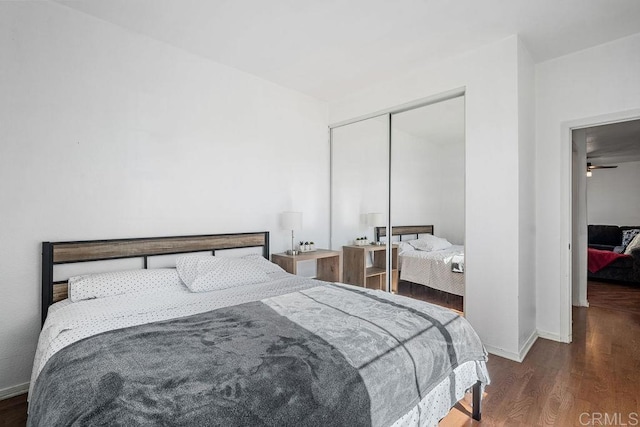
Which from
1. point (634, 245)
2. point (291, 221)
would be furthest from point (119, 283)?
point (634, 245)

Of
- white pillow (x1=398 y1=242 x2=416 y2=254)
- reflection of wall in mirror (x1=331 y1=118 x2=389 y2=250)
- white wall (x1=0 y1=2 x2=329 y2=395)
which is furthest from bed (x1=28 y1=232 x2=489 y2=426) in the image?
reflection of wall in mirror (x1=331 y1=118 x2=389 y2=250)

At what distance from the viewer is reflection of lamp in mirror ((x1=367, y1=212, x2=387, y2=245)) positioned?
3.79 meters

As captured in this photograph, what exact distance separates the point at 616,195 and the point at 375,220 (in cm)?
695

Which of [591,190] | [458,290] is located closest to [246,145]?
[458,290]

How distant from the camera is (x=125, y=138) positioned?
2646 millimetres

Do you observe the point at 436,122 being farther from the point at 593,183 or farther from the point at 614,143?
the point at 593,183

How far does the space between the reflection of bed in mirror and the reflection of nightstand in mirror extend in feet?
0.35

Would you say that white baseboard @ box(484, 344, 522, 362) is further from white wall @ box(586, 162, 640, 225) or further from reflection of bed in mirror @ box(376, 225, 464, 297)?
white wall @ box(586, 162, 640, 225)

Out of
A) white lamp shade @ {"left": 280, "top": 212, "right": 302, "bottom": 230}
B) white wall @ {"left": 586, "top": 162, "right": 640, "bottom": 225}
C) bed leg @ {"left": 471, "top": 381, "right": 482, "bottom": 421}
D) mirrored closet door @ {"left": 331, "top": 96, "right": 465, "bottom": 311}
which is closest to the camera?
bed leg @ {"left": 471, "top": 381, "right": 482, "bottom": 421}

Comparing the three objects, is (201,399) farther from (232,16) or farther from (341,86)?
(341,86)

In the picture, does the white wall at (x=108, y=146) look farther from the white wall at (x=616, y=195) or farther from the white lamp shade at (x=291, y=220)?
the white wall at (x=616, y=195)

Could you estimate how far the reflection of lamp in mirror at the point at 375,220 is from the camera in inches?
149

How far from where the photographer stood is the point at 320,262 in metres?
4.02

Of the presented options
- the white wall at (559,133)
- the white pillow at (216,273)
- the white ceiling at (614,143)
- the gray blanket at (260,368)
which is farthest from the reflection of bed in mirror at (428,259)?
the white ceiling at (614,143)
